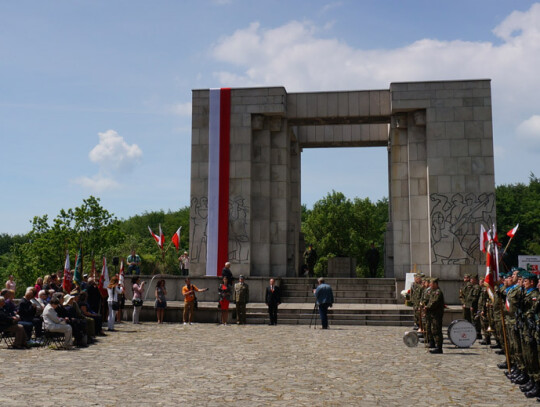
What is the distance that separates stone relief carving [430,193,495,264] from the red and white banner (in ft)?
32.2

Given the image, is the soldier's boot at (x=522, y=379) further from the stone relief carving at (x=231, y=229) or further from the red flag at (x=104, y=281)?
the stone relief carving at (x=231, y=229)

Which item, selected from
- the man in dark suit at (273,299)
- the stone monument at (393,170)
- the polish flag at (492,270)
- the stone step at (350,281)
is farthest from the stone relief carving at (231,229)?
the polish flag at (492,270)

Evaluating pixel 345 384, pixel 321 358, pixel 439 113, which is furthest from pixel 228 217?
pixel 345 384

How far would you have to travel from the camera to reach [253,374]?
421 inches

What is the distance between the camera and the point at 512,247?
54844mm

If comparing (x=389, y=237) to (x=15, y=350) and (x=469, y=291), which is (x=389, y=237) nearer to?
(x=469, y=291)

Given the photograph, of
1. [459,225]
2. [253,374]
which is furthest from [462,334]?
[459,225]

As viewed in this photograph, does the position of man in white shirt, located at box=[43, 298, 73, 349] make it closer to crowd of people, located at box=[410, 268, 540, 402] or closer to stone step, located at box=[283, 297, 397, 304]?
crowd of people, located at box=[410, 268, 540, 402]

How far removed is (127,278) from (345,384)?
17677mm

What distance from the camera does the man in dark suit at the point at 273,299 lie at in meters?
20.0

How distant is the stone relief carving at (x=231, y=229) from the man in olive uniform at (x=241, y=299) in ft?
20.4

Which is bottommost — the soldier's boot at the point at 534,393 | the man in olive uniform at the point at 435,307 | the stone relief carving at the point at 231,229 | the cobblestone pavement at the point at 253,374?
the cobblestone pavement at the point at 253,374

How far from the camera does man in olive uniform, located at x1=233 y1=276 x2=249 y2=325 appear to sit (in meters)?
20.7

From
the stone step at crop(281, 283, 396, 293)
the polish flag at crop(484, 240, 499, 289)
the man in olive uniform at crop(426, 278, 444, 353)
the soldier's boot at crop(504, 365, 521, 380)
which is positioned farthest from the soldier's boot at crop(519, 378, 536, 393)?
the stone step at crop(281, 283, 396, 293)
